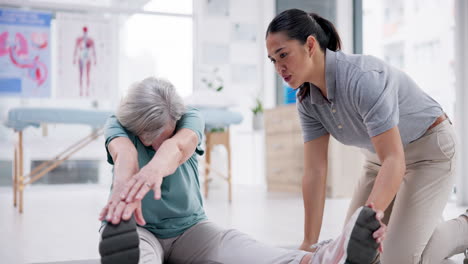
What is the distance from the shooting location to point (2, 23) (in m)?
5.09

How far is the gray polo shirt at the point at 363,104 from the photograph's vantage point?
1436 mm

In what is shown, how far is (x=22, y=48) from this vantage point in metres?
5.01

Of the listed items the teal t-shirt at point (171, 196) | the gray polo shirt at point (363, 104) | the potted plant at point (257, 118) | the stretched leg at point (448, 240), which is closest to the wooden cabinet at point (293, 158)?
the potted plant at point (257, 118)

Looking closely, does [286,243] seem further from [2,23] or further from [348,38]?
[2,23]

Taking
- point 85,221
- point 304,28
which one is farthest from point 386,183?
point 85,221

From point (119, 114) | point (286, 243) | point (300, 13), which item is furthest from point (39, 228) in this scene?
point (300, 13)

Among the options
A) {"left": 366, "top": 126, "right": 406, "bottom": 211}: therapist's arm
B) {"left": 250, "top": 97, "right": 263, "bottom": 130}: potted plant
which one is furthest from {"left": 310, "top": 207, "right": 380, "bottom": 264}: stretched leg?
{"left": 250, "top": 97, "right": 263, "bottom": 130}: potted plant

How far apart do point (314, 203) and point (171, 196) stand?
50 cm

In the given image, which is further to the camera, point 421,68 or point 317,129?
point 421,68

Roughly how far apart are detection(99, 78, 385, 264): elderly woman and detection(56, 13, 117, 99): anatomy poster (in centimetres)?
382

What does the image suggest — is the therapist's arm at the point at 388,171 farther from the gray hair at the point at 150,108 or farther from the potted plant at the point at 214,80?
the potted plant at the point at 214,80

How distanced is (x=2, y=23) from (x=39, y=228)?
3009 millimetres

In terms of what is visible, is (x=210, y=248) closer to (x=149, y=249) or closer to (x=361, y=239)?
(x=149, y=249)

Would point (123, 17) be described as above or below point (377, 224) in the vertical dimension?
above
